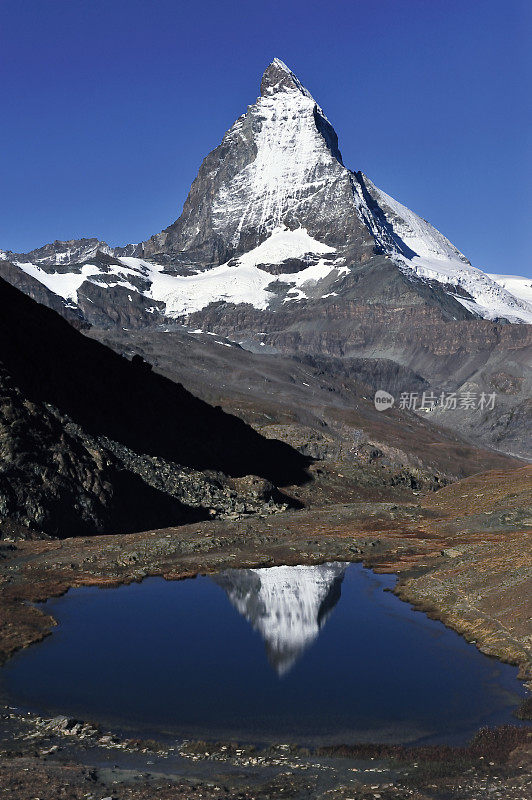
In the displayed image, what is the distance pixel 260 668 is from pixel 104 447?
5524 centimetres

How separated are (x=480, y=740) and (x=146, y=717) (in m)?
13.7

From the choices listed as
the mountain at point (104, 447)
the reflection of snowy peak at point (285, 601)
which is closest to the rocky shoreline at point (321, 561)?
the reflection of snowy peak at point (285, 601)

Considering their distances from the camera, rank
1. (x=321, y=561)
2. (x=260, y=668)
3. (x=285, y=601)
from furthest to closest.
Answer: (x=321, y=561), (x=285, y=601), (x=260, y=668)

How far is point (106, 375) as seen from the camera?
118812mm

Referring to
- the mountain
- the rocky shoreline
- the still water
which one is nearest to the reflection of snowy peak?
the still water

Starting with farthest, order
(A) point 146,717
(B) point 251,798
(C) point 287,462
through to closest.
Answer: (C) point 287,462 → (A) point 146,717 → (B) point 251,798

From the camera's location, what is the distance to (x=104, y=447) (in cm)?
9619

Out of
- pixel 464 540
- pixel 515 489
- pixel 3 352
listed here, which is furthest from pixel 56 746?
pixel 515 489

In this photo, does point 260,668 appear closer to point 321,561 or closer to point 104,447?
point 321,561

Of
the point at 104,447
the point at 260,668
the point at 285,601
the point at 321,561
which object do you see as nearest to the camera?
the point at 260,668

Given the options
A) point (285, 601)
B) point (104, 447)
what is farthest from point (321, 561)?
point (104, 447)

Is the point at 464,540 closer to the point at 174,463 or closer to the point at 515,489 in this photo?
the point at 515,489

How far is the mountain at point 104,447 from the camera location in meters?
78.3

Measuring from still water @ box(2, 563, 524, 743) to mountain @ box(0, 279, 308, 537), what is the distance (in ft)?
58.4
